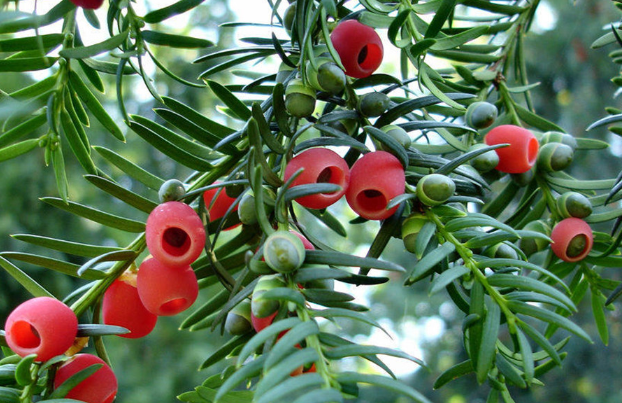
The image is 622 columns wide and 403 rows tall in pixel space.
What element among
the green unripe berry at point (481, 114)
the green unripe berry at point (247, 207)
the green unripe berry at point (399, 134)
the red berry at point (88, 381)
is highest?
the green unripe berry at point (399, 134)

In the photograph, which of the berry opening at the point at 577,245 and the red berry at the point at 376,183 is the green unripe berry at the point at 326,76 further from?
the berry opening at the point at 577,245

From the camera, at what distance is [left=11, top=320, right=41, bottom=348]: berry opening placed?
0.48m

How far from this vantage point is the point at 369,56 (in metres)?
0.53

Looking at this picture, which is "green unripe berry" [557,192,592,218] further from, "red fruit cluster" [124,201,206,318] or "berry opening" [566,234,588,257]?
"red fruit cluster" [124,201,206,318]

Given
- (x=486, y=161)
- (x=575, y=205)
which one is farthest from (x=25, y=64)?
(x=575, y=205)

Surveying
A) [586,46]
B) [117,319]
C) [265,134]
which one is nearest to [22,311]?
[117,319]

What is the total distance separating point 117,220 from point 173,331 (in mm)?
3773

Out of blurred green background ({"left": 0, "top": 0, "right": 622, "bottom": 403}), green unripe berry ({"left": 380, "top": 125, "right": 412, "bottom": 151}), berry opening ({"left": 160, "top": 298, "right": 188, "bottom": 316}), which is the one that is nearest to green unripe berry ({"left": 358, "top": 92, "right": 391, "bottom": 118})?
green unripe berry ({"left": 380, "top": 125, "right": 412, "bottom": 151})

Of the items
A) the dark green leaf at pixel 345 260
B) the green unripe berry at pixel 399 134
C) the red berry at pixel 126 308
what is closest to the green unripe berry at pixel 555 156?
the green unripe berry at pixel 399 134

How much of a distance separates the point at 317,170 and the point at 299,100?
0.20 feet

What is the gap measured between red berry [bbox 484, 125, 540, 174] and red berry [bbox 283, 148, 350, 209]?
197 mm

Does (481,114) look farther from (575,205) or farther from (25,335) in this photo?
(25,335)

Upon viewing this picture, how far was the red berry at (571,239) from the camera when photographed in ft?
1.93

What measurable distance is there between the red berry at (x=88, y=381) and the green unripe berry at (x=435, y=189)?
0.28 m
